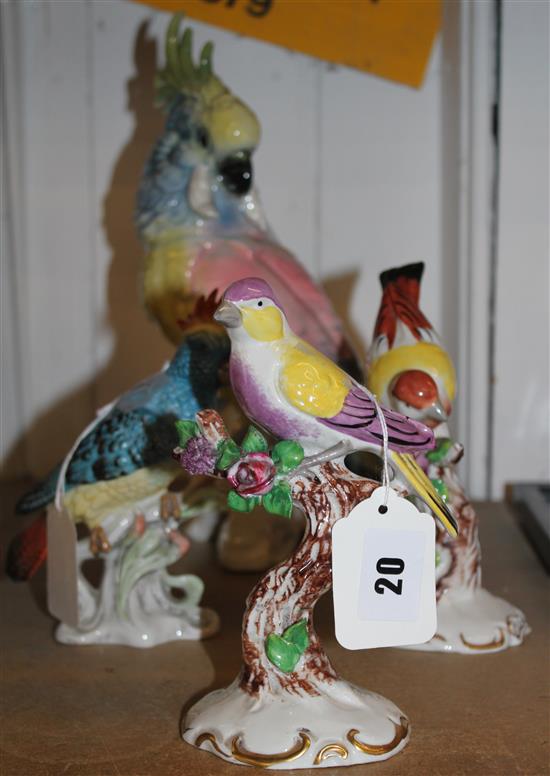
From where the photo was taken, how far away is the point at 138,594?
86cm

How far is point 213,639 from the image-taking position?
859mm

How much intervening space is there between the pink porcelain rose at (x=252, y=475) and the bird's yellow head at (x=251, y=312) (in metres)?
0.08

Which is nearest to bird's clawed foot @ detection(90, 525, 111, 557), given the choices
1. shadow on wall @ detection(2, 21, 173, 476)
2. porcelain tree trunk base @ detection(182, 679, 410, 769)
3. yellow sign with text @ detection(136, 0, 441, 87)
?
porcelain tree trunk base @ detection(182, 679, 410, 769)

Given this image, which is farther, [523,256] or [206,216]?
[523,256]

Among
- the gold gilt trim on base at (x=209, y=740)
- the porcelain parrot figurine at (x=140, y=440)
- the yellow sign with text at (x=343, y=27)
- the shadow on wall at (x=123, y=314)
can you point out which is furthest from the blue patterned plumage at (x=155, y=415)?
the yellow sign with text at (x=343, y=27)

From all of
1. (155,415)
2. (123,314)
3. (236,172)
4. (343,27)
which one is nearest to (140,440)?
(155,415)

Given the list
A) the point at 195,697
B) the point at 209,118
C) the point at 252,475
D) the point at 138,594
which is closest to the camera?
the point at 252,475

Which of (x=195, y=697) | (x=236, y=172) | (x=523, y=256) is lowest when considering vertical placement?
(x=195, y=697)

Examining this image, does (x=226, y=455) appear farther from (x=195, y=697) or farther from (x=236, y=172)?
(x=236, y=172)

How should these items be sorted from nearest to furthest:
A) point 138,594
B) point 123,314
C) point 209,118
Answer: point 138,594 → point 209,118 → point 123,314

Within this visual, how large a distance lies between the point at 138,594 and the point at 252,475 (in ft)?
0.99

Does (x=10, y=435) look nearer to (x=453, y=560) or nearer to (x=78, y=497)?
(x=78, y=497)

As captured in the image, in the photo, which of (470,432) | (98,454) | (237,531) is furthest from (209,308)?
(470,432)

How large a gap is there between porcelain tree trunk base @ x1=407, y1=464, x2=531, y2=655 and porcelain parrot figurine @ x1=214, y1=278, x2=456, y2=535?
22cm
